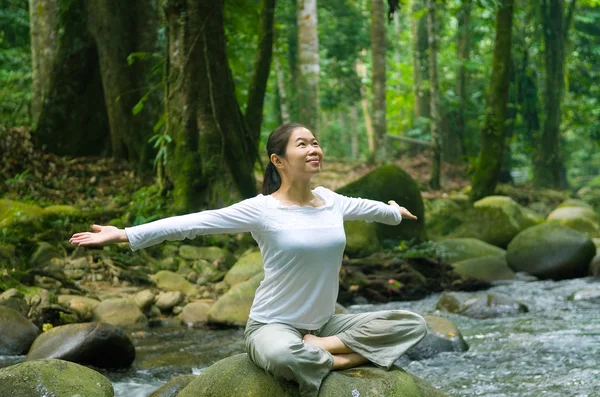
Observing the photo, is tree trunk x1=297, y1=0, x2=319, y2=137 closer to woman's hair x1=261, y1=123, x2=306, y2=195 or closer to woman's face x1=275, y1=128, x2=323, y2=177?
woman's hair x1=261, y1=123, x2=306, y2=195

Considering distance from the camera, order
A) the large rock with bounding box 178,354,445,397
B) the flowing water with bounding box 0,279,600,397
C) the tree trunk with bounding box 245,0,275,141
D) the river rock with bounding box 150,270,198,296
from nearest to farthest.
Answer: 1. the large rock with bounding box 178,354,445,397
2. the flowing water with bounding box 0,279,600,397
3. the river rock with bounding box 150,270,198,296
4. the tree trunk with bounding box 245,0,275,141

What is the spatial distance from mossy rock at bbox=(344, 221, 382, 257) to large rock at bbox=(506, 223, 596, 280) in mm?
2159

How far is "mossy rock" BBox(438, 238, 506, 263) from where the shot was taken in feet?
39.6

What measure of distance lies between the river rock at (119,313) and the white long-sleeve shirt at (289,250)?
4.23 metres

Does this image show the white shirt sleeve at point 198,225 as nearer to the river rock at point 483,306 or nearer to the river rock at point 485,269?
the river rock at point 483,306

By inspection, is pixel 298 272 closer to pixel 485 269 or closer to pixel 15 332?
pixel 15 332

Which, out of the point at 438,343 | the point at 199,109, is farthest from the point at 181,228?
the point at 199,109

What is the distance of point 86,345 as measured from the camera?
615 cm

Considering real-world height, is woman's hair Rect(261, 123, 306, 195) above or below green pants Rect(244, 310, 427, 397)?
above

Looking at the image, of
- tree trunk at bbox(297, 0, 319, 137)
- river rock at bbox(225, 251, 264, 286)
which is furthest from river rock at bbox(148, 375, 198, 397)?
tree trunk at bbox(297, 0, 319, 137)

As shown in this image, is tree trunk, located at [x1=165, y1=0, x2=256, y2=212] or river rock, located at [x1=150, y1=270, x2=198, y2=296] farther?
tree trunk, located at [x1=165, y1=0, x2=256, y2=212]

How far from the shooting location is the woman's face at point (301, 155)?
13.3ft

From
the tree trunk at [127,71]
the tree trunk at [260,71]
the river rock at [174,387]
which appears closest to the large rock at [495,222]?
the tree trunk at [260,71]

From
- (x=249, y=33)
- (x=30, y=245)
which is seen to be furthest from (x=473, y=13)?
(x=30, y=245)
